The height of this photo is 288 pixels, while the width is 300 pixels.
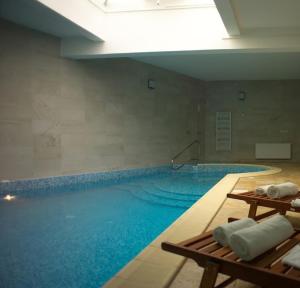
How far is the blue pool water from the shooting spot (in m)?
2.92

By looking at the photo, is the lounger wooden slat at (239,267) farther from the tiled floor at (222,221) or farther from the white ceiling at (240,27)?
the white ceiling at (240,27)

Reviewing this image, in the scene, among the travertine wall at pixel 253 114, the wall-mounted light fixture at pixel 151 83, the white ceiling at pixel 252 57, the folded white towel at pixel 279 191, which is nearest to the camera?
the folded white towel at pixel 279 191

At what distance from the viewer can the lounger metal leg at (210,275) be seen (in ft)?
5.09

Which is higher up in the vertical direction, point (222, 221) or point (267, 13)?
point (267, 13)

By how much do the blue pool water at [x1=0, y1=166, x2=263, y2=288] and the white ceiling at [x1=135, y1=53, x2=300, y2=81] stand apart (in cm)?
341

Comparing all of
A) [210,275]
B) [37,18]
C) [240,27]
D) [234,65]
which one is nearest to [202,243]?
[210,275]

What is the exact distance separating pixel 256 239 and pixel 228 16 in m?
4.63

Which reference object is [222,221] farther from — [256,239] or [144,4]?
[144,4]

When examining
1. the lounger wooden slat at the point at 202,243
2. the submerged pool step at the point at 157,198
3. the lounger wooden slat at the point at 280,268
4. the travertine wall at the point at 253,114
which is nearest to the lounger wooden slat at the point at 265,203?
the lounger wooden slat at the point at 202,243

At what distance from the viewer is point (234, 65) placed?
9.84 m

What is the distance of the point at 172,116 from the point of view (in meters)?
11.1

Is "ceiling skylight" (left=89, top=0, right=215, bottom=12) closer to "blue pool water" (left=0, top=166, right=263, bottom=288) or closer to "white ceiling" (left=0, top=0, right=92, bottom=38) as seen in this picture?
"white ceiling" (left=0, top=0, right=92, bottom=38)

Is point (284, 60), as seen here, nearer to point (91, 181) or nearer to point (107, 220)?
point (91, 181)

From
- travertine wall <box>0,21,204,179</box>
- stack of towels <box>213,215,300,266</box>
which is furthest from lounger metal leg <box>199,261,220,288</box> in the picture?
travertine wall <box>0,21,204,179</box>
